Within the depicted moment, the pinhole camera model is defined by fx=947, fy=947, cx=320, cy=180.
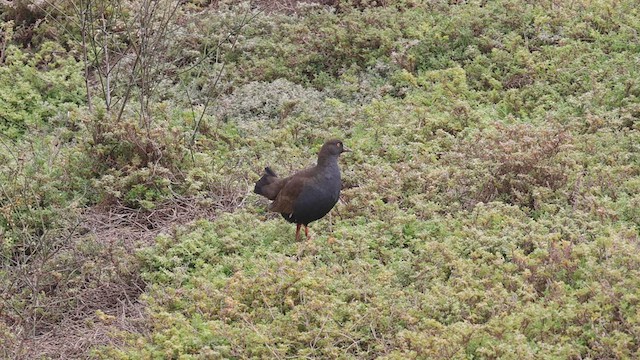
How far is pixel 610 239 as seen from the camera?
7.35 meters

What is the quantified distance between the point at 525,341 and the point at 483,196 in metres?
2.68

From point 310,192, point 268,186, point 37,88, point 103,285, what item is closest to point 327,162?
point 310,192

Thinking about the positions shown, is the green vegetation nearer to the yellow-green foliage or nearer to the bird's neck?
the yellow-green foliage

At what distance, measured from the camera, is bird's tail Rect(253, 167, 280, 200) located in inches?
348

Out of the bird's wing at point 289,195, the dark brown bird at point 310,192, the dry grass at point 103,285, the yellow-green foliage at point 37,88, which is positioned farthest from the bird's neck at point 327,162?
the yellow-green foliage at point 37,88

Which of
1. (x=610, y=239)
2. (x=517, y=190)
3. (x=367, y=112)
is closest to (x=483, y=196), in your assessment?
(x=517, y=190)

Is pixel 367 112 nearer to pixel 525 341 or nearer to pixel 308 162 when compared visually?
pixel 308 162

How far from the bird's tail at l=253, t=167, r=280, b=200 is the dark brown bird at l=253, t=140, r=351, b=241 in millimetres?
12

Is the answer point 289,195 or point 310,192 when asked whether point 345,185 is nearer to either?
point 289,195

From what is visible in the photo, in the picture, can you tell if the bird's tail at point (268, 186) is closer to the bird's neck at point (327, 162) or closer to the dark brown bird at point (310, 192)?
the dark brown bird at point (310, 192)

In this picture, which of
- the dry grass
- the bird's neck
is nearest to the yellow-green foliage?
the dry grass

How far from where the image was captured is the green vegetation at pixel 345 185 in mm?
7012

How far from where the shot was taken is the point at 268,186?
892 centimetres

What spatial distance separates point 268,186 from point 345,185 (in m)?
1.03
